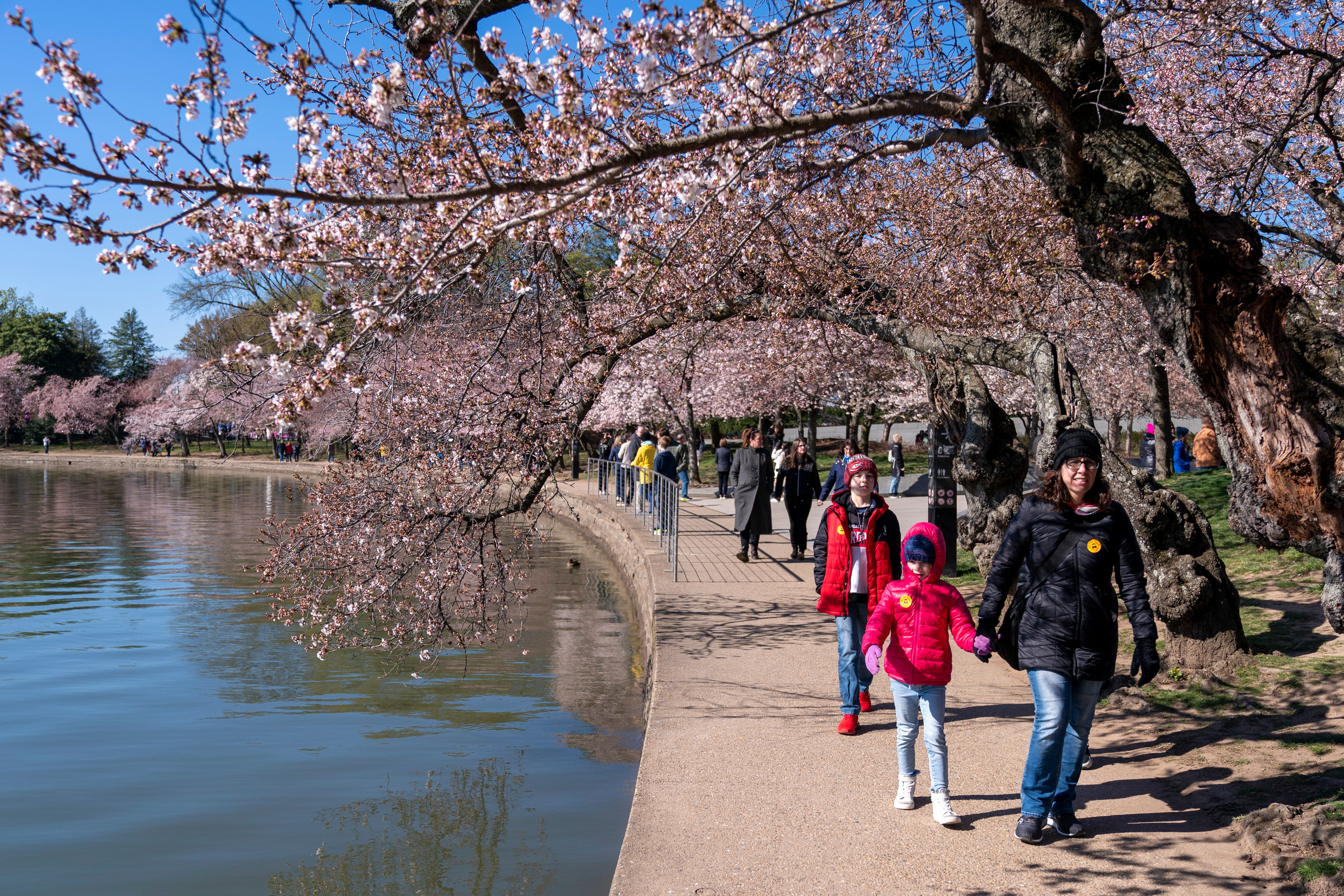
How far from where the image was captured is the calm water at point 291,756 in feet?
21.1

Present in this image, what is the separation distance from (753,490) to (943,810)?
934 centimetres

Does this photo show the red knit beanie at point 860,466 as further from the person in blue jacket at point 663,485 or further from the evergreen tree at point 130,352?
the evergreen tree at point 130,352

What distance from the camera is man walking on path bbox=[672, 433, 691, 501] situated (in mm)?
27547

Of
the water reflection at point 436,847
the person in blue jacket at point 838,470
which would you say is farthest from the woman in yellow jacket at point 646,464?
the water reflection at point 436,847

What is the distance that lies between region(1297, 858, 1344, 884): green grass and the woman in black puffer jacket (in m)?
0.89

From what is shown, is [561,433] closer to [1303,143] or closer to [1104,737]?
[1104,737]

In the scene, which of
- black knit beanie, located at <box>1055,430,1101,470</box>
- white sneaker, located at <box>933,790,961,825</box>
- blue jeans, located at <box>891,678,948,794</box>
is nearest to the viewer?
black knit beanie, located at <box>1055,430,1101,470</box>

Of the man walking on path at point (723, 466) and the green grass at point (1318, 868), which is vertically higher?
the man walking on path at point (723, 466)

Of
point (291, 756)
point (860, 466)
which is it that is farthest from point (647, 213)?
point (291, 756)

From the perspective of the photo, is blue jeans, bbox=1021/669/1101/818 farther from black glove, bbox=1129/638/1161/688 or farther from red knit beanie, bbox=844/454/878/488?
red knit beanie, bbox=844/454/878/488

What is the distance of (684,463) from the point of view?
39844 millimetres

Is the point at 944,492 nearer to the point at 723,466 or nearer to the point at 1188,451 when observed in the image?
the point at 723,466

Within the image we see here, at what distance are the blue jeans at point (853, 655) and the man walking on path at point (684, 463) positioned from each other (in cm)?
1197

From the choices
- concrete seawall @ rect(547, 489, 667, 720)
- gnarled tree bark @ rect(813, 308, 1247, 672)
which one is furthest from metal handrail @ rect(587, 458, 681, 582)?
gnarled tree bark @ rect(813, 308, 1247, 672)
